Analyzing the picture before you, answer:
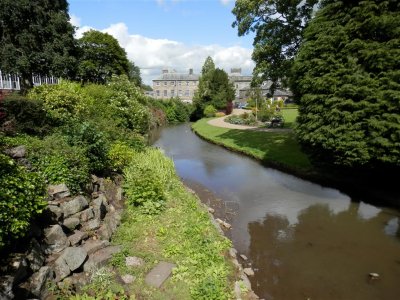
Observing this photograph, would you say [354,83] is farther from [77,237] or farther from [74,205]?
[77,237]

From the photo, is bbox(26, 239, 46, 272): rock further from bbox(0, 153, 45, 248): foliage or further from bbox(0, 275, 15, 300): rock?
bbox(0, 275, 15, 300): rock

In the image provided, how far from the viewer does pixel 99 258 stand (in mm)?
6641

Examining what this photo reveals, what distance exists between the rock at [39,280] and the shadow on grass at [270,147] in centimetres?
1439

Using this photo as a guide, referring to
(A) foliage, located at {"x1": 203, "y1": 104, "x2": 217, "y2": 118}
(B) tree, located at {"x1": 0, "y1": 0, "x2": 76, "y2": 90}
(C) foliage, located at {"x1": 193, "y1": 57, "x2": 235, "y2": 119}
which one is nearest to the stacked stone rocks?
(B) tree, located at {"x1": 0, "y1": 0, "x2": 76, "y2": 90}

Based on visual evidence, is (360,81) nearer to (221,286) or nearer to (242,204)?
(242,204)

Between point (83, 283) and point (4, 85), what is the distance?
2232 cm

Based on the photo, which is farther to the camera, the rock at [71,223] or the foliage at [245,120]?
the foliage at [245,120]

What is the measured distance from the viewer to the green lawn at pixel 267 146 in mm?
18328

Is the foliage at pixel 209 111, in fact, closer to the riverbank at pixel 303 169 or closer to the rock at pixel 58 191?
the riverbank at pixel 303 169

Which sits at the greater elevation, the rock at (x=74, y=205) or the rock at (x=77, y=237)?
the rock at (x=74, y=205)

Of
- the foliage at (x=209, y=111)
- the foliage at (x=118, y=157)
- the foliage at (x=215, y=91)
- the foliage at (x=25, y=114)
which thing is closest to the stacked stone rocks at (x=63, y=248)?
the foliage at (x=118, y=157)

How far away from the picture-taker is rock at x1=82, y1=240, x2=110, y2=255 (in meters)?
6.84

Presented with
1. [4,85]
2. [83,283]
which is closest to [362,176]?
[83,283]

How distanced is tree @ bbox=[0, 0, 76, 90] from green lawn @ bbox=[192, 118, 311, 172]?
574 inches
